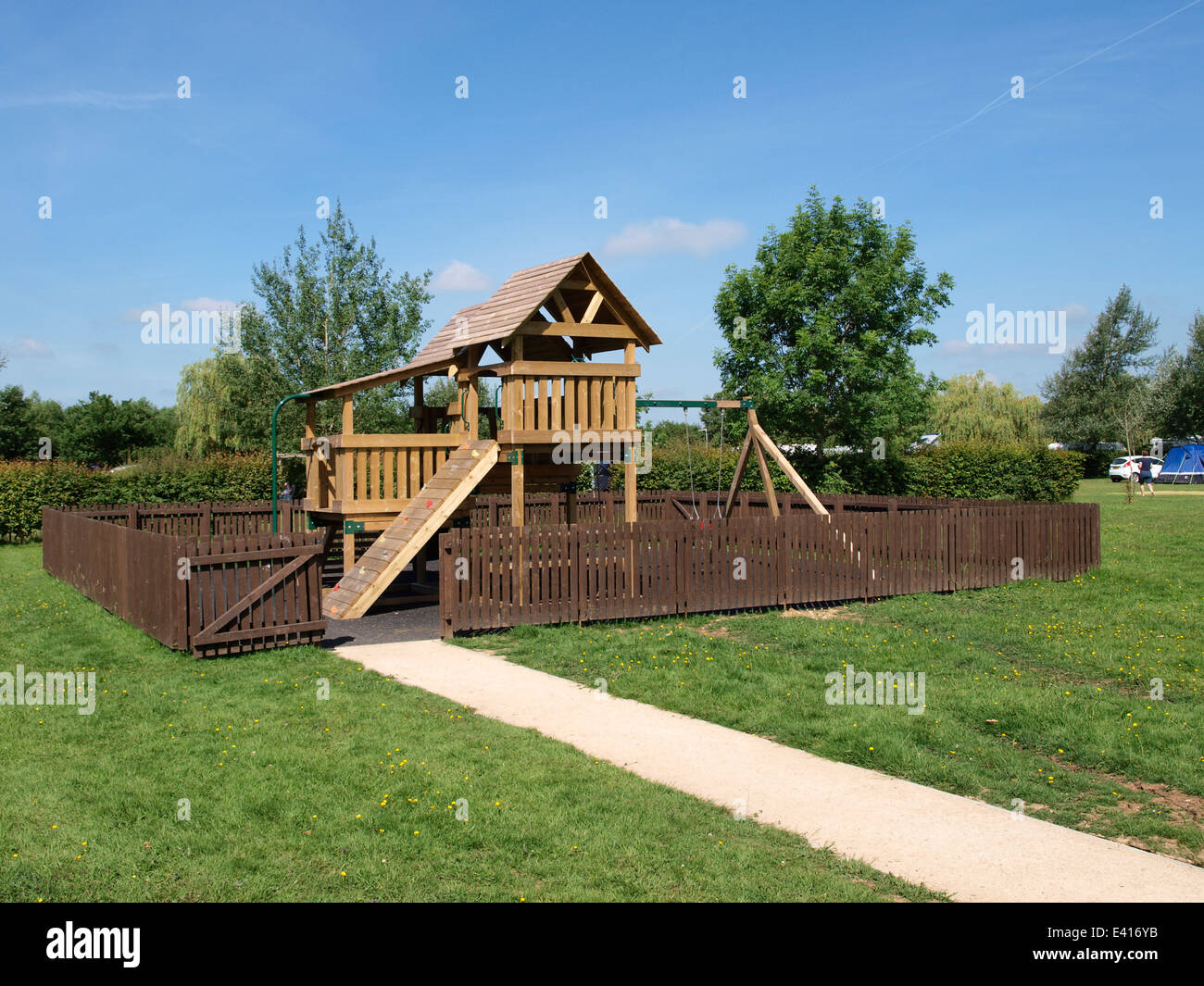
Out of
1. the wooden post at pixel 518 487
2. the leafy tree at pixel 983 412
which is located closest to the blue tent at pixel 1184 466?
the leafy tree at pixel 983 412

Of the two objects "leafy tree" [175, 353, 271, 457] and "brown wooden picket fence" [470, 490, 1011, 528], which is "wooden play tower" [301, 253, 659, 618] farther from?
"leafy tree" [175, 353, 271, 457]

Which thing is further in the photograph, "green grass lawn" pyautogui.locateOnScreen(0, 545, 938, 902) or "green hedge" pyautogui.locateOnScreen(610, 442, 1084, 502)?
"green hedge" pyautogui.locateOnScreen(610, 442, 1084, 502)

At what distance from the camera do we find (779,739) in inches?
318

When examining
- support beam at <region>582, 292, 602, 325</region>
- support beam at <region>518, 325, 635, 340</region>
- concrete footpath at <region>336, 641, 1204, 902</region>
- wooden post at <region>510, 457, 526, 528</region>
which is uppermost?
support beam at <region>582, 292, 602, 325</region>

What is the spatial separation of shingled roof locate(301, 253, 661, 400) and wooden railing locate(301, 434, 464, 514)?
107cm

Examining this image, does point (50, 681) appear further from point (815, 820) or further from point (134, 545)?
point (815, 820)

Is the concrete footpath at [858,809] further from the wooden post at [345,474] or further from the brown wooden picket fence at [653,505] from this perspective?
the brown wooden picket fence at [653,505]

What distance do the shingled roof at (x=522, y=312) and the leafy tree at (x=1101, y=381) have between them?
6120 centimetres

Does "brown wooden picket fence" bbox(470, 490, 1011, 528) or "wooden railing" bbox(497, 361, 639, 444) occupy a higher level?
"wooden railing" bbox(497, 361, 639, 444)

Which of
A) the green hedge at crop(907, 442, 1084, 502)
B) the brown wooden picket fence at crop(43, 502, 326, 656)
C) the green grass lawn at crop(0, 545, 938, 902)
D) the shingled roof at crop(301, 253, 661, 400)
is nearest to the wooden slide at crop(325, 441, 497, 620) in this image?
the brown wooden picket fence at crop(43, 502, 326, 656)

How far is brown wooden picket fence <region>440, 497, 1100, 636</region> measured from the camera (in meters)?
13.2

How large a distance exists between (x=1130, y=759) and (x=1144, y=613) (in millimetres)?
7173

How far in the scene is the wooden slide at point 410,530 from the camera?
46.4 feet
